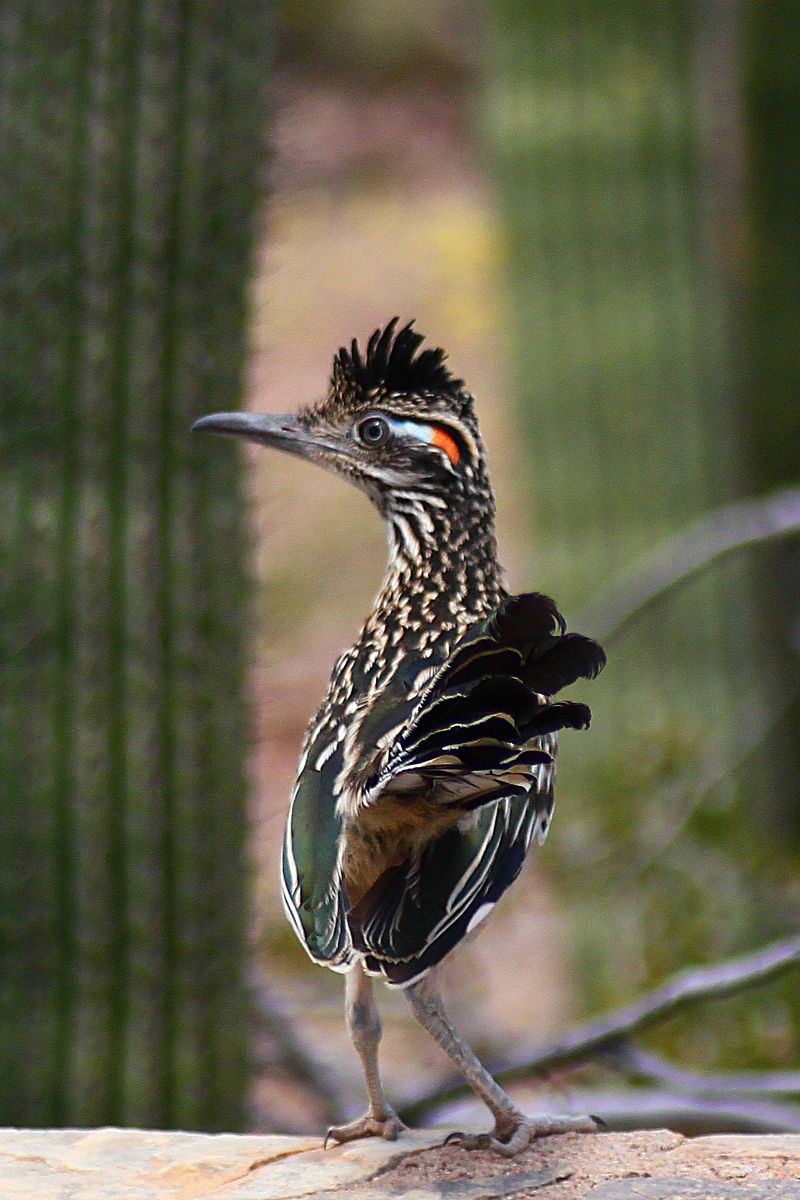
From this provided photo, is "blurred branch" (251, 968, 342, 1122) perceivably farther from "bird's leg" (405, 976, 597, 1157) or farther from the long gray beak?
the long gray beak

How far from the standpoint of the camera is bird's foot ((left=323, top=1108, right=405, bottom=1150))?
12.1 feet

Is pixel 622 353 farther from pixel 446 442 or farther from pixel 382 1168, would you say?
pixel 382 1168

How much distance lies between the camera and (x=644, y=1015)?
432 cm

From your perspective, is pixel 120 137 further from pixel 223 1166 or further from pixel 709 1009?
pixel 709 1009

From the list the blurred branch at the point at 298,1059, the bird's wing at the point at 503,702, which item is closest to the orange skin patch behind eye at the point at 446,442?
the bird's wing at the point at 503,702

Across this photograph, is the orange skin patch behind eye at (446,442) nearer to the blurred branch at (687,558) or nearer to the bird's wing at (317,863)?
the bird's wing at (317,863)

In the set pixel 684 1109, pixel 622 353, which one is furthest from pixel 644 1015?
pixel 622 353

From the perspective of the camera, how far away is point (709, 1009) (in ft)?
20.2

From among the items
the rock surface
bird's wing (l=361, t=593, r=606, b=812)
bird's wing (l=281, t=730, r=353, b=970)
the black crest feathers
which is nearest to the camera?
bird's wing (l=361, t=593, r=606, b=812)

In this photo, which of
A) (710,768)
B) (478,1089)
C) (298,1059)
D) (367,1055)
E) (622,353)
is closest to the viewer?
(478,1089)

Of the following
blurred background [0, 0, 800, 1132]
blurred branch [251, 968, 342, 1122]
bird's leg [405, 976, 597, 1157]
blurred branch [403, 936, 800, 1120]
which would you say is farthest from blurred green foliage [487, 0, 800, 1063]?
bird's leg [405, 976, 597, 1157]

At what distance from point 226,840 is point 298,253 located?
59.5 ft

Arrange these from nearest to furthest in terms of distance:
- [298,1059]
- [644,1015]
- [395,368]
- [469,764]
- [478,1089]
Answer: [469,764] → [478,1089] → [395,368] → [644,1015] → [298,1059]

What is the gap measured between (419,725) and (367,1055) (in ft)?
3.43
